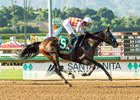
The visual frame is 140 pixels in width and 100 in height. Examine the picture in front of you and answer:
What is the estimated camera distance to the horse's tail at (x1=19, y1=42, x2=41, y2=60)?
15.7 m

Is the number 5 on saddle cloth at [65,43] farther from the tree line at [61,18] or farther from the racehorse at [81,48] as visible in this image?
the tree line at [61,18]

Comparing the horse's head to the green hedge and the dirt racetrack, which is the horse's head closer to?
the dirt racetrack

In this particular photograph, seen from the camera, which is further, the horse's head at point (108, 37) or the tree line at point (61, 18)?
the tree line at point (61, 18)

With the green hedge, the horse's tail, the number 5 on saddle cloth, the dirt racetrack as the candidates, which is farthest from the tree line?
the dirt racetrack

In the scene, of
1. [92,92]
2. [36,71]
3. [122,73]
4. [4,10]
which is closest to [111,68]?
[122,73]

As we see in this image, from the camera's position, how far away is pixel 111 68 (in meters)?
17.8

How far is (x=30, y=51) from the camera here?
52.0ft

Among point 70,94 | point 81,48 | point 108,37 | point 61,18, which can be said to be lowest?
point 61,18

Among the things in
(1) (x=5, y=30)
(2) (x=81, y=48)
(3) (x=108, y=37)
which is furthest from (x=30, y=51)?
(1) (x=5, y=30)

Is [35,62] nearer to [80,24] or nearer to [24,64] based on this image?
[24,64]

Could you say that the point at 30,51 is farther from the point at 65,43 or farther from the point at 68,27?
the point at 68,27

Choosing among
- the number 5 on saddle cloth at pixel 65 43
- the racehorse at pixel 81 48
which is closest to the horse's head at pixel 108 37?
the racehorse at pixel 81 48

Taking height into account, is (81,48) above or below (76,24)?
below

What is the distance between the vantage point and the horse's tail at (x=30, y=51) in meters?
15.7
